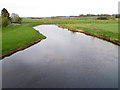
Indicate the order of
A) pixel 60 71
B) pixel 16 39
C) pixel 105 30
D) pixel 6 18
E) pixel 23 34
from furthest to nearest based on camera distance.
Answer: pixel 6 18
pixel 105 30
pixel 23 34
pixel 16 39
pixel 60 71

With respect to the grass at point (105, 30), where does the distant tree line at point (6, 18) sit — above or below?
above

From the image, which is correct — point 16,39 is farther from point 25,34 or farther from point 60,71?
point 60,71

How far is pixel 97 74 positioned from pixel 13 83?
46.2 ft

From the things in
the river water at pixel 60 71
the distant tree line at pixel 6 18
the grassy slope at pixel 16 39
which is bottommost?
the river water at pixel 60 71

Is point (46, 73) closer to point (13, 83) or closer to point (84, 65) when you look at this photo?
point (13, 83)

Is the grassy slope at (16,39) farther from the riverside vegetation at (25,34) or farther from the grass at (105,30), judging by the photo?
the grass at (105,30)

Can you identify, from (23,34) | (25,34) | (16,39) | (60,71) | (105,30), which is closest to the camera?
(60,71)

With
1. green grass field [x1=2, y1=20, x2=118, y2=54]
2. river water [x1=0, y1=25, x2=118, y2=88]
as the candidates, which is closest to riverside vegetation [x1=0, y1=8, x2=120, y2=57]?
green grass field [x1=2, y1=20, x2=118, y2=54]

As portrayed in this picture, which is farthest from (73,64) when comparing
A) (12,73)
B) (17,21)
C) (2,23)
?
(17,21)

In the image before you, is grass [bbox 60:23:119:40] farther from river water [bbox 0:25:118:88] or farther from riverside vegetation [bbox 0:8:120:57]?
river water [bbox 0:25:118:88]

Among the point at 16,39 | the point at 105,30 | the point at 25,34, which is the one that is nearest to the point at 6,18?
the point at 25,34

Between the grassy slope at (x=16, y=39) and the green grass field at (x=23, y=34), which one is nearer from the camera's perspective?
the grassy slope at (x=16, y=39)

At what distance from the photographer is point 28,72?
2033cm

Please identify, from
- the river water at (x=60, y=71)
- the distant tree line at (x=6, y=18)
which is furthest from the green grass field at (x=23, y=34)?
the river water at (x=60, y=71)
